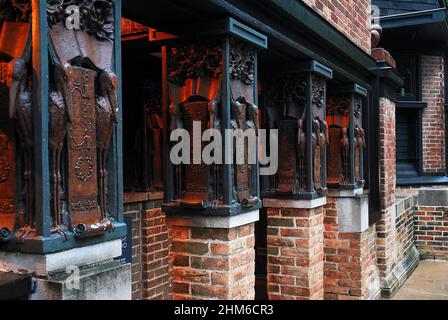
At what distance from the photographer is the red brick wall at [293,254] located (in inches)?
196

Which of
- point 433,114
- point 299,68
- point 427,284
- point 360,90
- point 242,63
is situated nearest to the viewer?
point 242,63

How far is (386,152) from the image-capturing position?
24.8ft

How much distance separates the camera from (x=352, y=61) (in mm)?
6336

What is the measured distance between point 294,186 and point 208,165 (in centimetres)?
171

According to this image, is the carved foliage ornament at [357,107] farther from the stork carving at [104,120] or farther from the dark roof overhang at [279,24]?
the stork carving at [104,120]

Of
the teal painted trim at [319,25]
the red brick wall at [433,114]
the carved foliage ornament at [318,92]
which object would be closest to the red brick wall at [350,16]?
the teal painted trim at [319,25]

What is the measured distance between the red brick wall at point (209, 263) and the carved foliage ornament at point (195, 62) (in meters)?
1.11

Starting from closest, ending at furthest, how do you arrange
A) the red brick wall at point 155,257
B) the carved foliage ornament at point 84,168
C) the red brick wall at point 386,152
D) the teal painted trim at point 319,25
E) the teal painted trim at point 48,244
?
1. the teal painted trim at point 48,244
2. the carved foliage ornament at point 84,168
3. the teal painted trim at point 319,25
4. the red brick wall at point 155,257
5. the red brick wall at point 386,152

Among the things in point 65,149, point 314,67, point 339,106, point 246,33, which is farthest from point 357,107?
point 65,149

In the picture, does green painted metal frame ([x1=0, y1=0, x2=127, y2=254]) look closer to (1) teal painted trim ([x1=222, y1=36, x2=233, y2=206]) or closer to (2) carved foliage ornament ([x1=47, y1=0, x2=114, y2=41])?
(2) carved foliage ornament ([x1=47, y1=0, x2=114, y2=41])

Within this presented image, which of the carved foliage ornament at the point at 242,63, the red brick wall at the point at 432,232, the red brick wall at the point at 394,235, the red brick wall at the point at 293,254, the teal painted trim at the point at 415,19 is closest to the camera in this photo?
the carved foliage ornament at the point at 242,63

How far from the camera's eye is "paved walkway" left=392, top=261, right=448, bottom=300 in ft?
24.9

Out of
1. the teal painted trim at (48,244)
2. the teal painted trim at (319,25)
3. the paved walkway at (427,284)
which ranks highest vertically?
the teal painted trim at (319,25)

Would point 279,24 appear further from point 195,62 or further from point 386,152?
point 386,152
